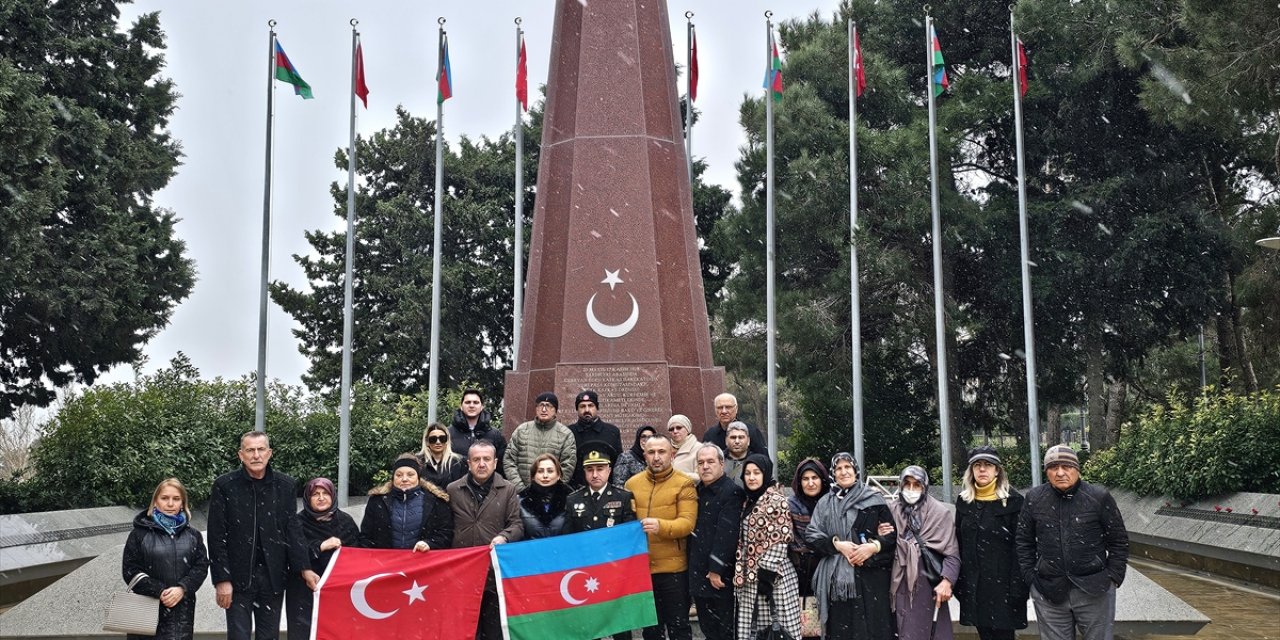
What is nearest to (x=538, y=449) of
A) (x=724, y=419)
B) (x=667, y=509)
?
(x=724, y=419)

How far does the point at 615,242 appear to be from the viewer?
36.5 feet

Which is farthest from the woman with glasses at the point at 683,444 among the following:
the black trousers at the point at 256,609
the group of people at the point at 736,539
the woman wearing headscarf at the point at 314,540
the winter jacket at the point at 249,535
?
the black trousers at the point at 256,609

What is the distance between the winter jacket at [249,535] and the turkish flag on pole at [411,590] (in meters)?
0.25

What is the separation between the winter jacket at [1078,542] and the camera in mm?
5613

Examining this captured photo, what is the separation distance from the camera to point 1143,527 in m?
14.5

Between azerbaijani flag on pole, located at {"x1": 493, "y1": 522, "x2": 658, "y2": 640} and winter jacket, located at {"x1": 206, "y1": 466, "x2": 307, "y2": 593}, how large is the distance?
1132 millimetres

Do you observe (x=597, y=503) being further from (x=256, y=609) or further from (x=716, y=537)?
(x=256, y=609)

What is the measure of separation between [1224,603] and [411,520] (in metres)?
7.39

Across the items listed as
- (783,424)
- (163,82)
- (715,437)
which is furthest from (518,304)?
(783,424)

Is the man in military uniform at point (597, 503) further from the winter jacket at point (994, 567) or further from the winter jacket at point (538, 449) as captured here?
the winter jacket at point (994, 567)

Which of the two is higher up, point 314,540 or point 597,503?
point 597,503

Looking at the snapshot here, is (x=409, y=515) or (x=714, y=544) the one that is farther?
(x=409, y=515)

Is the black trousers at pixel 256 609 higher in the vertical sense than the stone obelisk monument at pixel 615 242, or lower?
lower

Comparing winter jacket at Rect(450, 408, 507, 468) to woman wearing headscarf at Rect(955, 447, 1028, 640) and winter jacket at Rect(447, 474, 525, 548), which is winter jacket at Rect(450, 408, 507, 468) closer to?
winter jacket at Rect(447, 474, 525, 548)
